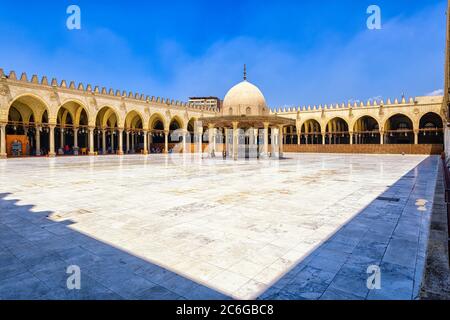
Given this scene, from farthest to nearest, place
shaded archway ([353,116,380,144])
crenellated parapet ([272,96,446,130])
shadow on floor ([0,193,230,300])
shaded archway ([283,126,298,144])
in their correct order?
shaded archway ([283,126,298,144])
shaded archway ([353,116,380,144])
crenellated parapet ([272,96,446,130])
shadow on floor ([0,193,230,300])

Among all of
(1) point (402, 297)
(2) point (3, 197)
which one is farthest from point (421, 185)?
(2) point (3, 197)

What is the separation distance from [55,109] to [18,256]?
28022 millimetres

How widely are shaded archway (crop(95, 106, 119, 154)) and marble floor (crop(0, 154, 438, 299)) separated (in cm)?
2991

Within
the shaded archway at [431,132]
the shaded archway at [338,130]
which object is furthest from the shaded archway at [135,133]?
the shaded archway at [431,132]

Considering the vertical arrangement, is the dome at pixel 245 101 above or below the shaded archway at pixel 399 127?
above

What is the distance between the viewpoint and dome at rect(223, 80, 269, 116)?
3014 cm

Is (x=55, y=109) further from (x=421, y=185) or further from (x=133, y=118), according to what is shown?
(x=421, y=185)

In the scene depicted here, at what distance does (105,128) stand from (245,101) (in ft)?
56.2

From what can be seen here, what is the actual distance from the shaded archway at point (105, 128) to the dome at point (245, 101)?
42.7ft

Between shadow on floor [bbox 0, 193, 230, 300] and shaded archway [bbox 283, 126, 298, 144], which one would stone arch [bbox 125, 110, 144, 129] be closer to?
shaded archway [bbox 283, 126, 298, 144]

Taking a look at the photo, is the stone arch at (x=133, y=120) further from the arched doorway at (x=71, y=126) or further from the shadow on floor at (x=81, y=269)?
the shadow on floor at (x=81, y=269)

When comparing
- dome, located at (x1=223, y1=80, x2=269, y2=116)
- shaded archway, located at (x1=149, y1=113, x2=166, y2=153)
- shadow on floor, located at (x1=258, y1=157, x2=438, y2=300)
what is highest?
dome, located at (x1=223, y1=80, x2=269, y2=116)

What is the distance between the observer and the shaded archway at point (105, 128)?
114 feet

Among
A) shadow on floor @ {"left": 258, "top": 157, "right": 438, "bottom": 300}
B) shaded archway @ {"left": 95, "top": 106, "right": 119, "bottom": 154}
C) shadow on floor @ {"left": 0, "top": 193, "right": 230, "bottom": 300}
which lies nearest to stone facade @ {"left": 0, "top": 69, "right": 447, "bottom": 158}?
shaded archway @ {"left": 95, "top": 106, "right": 119, "bottom": 154}
